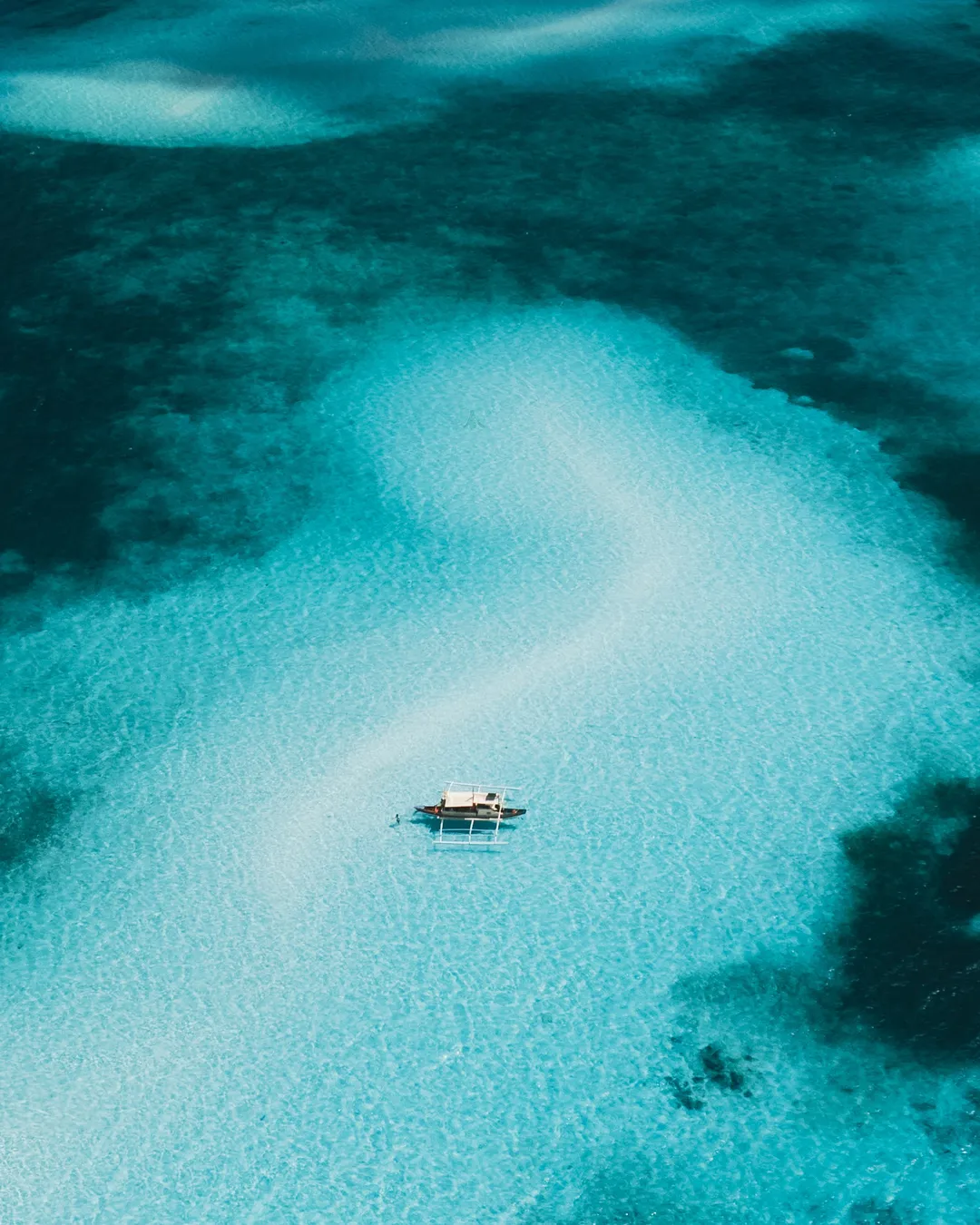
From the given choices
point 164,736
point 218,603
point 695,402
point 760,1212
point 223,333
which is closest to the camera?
point 760,1212

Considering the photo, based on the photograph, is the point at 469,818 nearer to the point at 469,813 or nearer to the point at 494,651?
the point at 469,813

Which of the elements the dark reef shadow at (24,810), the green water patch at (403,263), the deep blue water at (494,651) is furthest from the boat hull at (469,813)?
the green water patch at (403,263)

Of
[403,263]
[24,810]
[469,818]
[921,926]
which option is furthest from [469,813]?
[403,263]

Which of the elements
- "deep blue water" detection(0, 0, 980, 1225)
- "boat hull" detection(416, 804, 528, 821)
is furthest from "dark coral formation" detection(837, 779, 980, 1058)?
"boat hull" detection(416, 804, 528, 821)

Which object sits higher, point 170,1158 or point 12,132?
point 12,132

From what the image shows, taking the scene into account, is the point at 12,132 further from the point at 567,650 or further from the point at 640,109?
the point at 567,650

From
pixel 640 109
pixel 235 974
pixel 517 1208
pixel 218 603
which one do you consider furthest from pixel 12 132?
pixel 517 1208

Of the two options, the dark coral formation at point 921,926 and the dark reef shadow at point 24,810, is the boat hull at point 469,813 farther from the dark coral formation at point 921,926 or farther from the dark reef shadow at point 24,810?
the dark reef shadow at point 24,810
